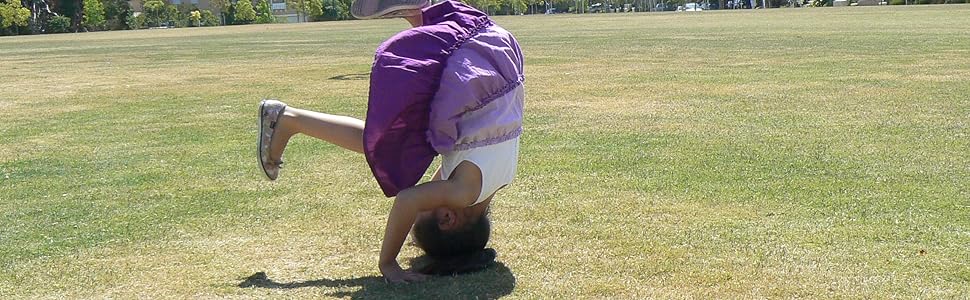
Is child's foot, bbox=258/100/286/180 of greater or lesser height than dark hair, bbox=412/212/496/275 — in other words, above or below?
above

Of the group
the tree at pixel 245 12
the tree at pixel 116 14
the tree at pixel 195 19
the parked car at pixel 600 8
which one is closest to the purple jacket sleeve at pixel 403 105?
the tree at pixel 116 14

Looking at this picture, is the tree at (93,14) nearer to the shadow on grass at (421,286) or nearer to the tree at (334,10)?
the tree at (334,10)

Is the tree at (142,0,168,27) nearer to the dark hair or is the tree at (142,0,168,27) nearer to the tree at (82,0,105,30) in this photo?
the tree at (82,0,105,30)

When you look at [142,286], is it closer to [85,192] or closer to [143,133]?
[85,192]

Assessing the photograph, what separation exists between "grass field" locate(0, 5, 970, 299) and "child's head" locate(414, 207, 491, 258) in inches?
9.0

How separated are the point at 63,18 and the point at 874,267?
281ft

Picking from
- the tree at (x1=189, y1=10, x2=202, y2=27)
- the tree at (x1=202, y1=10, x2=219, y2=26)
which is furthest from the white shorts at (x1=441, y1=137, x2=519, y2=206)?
the tree at (x1=202, y1=10, x2=219, y2=26)

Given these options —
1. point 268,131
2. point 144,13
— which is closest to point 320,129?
point 268,131

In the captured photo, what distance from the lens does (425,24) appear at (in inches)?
193

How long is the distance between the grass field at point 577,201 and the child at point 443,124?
0.91 feet

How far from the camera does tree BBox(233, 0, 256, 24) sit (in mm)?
94688

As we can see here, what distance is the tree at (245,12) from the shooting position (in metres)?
94.7

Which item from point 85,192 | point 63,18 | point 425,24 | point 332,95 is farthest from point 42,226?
point 63,18

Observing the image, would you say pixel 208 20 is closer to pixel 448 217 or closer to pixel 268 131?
pixel 268 131
